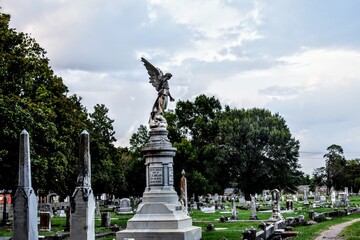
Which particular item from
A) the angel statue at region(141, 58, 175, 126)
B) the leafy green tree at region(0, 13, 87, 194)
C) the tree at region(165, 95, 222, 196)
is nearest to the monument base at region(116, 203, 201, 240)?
the angel statue at region(141, 58, 175, 126)

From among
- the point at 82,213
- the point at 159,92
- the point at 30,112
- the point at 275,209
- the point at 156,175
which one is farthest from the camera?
the point at 275,209

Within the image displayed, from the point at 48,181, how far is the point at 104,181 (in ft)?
70.5

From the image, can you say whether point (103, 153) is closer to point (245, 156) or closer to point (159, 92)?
point (245, 156)

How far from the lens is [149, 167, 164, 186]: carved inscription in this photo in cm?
2198

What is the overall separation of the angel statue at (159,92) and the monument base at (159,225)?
3896mm

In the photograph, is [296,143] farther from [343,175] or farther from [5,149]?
[343,175]

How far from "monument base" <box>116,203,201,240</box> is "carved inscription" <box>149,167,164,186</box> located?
1042mm

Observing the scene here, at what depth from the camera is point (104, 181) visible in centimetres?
5366

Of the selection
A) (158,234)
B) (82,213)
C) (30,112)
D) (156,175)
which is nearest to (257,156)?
(30,112)

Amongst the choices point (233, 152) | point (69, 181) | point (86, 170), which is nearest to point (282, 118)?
point (233, 152)

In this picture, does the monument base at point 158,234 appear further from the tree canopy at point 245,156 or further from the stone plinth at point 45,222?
the tree canopy at point 245,156

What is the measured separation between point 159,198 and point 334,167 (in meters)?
106

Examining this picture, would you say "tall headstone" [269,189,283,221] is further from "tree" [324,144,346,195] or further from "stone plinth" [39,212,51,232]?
"tree" [324,144,346,195]

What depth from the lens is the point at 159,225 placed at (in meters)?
20.6
